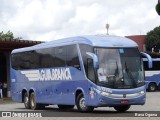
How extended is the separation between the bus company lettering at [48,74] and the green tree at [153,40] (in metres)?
68.9

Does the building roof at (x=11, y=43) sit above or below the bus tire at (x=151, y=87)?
above

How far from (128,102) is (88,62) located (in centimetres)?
208

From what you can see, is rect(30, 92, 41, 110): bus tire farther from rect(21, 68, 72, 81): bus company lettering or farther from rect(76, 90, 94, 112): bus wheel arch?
rect(76, 90, 94, 112): bus wheel arch

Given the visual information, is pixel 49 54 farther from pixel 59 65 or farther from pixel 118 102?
pixel 118 102

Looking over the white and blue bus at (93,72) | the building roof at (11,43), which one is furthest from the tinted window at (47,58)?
the building roof at (11,43)

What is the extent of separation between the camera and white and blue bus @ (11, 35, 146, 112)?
18.6 metres

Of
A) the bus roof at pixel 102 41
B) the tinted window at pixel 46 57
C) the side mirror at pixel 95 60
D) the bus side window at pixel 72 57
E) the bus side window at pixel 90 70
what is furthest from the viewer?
the tinted window at pixel 46 57

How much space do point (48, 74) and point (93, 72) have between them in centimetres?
418

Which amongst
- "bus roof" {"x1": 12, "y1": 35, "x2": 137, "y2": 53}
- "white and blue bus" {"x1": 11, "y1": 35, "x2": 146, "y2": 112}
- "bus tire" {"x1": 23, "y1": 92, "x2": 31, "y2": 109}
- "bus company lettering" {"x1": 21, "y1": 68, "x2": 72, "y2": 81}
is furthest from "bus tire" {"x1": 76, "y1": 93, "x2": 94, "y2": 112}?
"bus tire" {"x1": 23, "y1": 92, "x2": 31, "y2": 109}

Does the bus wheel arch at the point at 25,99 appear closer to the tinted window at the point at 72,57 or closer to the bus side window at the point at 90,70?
the tinted window at the point at 72,57

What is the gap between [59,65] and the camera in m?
21.3

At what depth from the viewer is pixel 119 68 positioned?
18.8 meters

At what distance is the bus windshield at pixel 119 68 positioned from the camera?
1861 cm

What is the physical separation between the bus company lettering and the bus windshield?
216 cm
